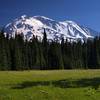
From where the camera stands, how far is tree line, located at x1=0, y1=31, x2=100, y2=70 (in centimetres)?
13648

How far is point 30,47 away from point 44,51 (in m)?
7.46

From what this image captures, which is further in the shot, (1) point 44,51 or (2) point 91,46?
(2) point 91,46

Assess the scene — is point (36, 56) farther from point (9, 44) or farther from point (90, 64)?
Answer: point (90, 64)

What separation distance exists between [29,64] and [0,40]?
794 inches

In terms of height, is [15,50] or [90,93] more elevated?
[15,50]

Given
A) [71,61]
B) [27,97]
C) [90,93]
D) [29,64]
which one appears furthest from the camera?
[71,61]

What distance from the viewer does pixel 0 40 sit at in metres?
136

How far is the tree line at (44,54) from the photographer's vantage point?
13648cm

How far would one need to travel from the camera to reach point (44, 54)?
158 meters

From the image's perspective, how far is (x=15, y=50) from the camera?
13950cm

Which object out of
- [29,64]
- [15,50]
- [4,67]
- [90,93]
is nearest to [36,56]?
[29,64]

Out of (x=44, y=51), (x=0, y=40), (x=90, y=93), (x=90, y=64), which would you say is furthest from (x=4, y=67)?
(x=90, y=93)

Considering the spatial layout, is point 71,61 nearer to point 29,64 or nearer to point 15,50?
point 29,64

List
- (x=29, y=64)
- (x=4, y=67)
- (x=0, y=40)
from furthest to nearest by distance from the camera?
(x=29, y=64) → (x=0, y=40) → (x=4, y=67)
